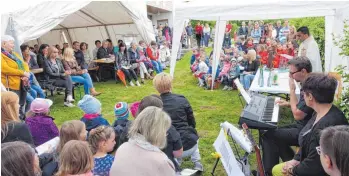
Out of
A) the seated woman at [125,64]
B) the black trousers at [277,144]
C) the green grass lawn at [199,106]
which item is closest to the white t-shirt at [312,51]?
the green grass lawn at [199,106]

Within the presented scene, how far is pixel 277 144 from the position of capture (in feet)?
11.5

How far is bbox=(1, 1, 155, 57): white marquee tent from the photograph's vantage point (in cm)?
652

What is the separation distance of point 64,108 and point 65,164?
208 inches

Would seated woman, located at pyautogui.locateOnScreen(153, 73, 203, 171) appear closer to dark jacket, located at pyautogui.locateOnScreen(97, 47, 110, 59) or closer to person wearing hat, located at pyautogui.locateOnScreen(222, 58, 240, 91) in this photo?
person wearing hat, located at pyautogui.locateOnScreen(222, 58, 240, 91)

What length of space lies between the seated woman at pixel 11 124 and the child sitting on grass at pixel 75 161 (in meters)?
0.89

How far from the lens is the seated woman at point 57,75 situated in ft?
24.3

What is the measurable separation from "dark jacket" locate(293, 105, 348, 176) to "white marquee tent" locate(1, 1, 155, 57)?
5.59 meters

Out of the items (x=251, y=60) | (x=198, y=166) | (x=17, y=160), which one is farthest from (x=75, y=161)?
(x=251, y=60)

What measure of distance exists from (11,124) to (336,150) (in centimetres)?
258

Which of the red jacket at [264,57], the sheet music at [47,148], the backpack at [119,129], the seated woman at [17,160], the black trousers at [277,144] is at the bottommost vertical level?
the black trousers at [277,144]

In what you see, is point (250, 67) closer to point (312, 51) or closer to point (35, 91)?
point (312, 51)

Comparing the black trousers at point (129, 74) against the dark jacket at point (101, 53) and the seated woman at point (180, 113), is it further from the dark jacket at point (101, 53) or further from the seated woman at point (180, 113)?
the seated woman at point (180, 113)

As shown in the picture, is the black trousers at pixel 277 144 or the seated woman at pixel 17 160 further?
the black trousers at pixel 277 144

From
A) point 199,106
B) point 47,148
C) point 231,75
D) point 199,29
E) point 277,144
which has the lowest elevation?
point 199,106
